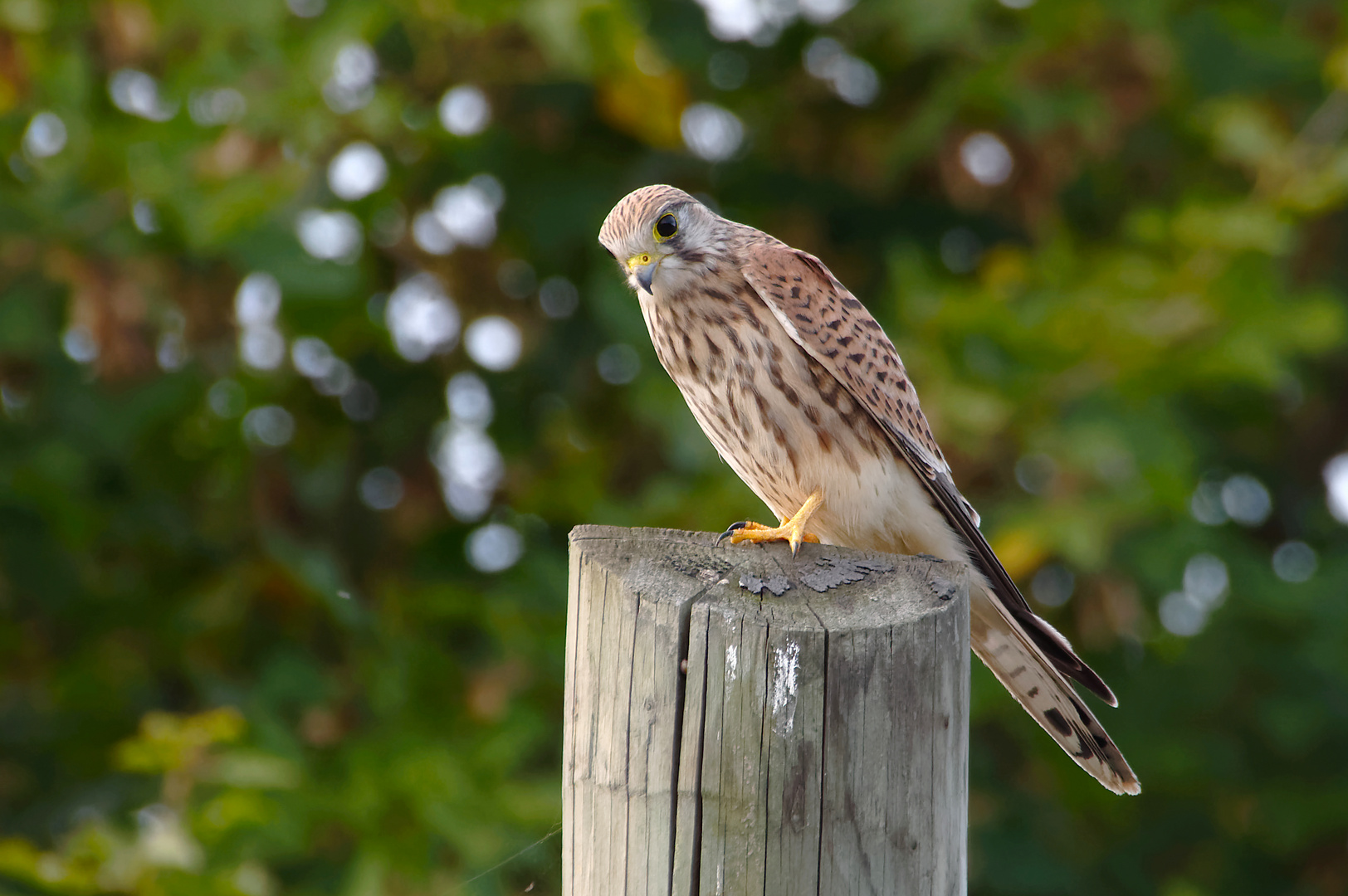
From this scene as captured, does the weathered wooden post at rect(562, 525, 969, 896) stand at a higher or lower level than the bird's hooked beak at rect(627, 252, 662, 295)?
lower

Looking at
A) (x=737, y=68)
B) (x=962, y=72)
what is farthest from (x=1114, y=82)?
(x=737, y=68)

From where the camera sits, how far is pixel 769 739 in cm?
144

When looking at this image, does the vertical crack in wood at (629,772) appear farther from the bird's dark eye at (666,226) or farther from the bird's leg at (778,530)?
the bird's dark eye at (666,226)

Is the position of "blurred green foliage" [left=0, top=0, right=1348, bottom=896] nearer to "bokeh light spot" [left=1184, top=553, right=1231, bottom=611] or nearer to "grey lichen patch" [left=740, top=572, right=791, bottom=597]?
"bokeh light spot" [left=1184, top=553, right=1231, bottom=611]

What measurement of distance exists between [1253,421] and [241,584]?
374cm

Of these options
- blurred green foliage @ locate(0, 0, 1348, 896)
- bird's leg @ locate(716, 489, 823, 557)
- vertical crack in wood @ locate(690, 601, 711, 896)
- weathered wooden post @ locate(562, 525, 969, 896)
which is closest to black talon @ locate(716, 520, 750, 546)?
bird's leg @ locate(716, 489, 823, 557)

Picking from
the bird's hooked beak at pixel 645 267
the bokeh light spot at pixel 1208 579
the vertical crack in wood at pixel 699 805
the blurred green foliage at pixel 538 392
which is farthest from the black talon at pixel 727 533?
the bokeh light spot at pixel 1208 579

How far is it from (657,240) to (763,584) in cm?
135

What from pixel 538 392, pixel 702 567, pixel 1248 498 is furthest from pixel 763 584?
→ pixel 1248 498

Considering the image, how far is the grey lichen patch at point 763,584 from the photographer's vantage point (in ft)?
5.11

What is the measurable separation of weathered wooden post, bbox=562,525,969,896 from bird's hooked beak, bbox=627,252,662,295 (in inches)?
50.3

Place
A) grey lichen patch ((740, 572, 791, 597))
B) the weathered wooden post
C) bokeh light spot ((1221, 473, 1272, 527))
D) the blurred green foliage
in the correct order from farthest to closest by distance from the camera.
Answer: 1. bokeh light spot ((1221, 473, 1272, 527))
2. the blurred green foliage
3. grey lichen patch ((740, 572, 791, 597))
4. the weathered wooden post

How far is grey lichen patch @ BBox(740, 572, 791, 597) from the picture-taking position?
5.11 ft

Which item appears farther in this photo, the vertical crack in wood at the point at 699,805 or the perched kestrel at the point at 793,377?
the perched kestrel at the point at 793,377
